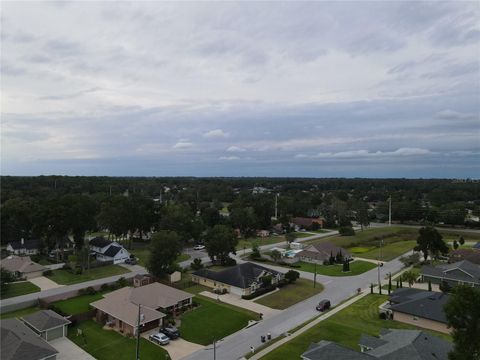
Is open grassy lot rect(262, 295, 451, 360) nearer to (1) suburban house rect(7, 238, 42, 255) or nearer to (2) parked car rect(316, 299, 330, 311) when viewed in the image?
(2) parked car rect(316, 299, 330, 311)

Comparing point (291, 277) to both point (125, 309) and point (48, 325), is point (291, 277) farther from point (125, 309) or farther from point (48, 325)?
point (48, 325)

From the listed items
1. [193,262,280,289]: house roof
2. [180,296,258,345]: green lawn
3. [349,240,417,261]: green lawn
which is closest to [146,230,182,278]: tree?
[193,262,280,289]: house roof

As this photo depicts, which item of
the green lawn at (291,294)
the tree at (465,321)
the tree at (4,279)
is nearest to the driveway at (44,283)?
the tree at (4,279)

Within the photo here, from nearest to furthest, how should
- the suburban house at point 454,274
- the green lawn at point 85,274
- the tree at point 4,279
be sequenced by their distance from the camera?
the tree at point 4,279 < the suburban house at point 454,274 < the green lawn at point 85,274

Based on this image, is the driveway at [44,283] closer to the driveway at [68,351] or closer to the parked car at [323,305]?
the driveway at [68,351]

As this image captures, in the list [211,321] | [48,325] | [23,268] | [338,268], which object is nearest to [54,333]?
[48,325]

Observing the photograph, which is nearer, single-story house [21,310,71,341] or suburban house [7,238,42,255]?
single-story house [21,310,71,341]
